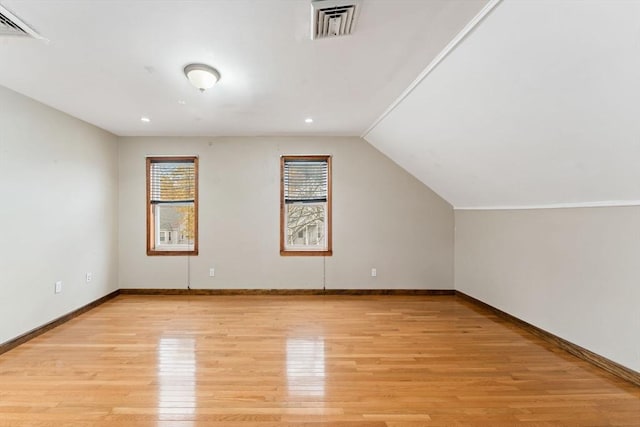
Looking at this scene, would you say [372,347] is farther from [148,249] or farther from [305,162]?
[148,249]

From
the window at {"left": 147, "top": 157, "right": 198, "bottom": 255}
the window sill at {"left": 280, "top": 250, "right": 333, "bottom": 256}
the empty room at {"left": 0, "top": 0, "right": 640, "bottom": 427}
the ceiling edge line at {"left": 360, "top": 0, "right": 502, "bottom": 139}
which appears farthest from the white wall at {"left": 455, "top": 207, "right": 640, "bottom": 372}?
the window at {"left": 147, "top": 157, "right": 198, "bottom": 255}

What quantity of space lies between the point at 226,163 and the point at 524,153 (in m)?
3.87

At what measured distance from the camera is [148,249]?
15.2 feet

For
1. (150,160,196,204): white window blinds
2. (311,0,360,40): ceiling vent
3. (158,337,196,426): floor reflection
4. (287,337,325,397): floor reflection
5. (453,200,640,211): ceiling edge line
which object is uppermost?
(311,0,360,40): ceiling vent

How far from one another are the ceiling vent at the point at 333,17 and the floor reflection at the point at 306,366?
2.47m

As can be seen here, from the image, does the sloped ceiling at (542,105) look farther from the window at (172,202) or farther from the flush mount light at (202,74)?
the window at (172,202)

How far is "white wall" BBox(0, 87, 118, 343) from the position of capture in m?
2.84

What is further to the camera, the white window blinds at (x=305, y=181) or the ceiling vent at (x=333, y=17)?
the white window blinds at (x=305, y=181)

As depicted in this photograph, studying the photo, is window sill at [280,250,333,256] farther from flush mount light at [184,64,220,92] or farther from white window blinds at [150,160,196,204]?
flush mount light at [184,64,220,92]

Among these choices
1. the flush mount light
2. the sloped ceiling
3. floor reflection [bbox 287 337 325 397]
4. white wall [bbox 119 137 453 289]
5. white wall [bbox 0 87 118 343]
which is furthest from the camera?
white wall [bbox 119 137 453 289]

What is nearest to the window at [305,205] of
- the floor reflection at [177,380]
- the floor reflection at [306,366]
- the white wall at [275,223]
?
the white wall at [275,223]

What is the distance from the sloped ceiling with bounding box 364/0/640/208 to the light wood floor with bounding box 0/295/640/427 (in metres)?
1.53

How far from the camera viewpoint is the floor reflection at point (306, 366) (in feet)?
7.16

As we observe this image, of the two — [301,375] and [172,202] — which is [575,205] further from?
[172,202]
